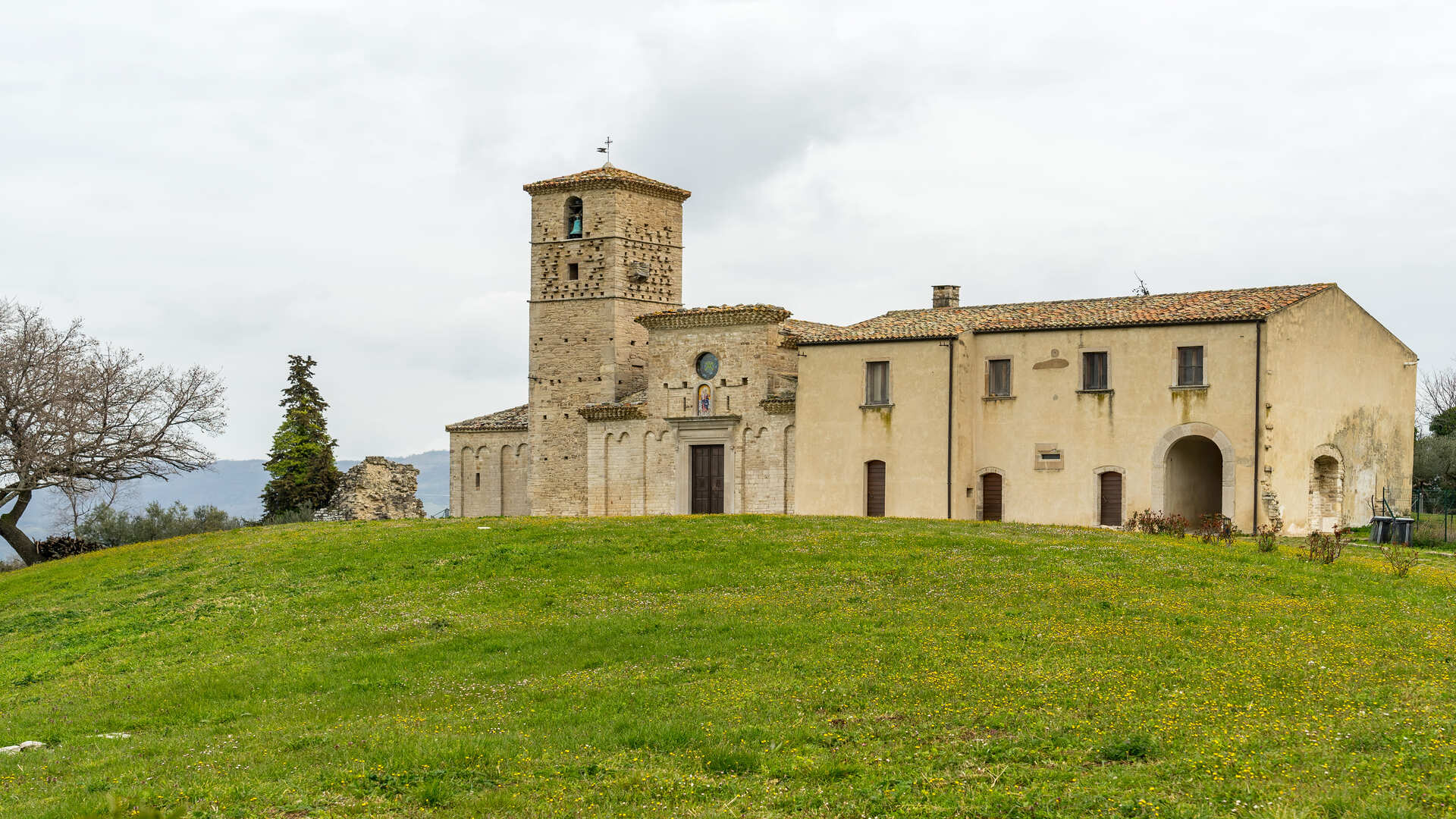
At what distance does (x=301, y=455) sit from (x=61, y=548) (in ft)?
50.5

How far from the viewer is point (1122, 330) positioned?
36.7 meters

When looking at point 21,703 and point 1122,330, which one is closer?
point 21,703

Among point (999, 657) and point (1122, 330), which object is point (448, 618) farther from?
point (1122, 330)

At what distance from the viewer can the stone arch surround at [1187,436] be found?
115 feet

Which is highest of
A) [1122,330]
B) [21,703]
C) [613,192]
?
[613,192]

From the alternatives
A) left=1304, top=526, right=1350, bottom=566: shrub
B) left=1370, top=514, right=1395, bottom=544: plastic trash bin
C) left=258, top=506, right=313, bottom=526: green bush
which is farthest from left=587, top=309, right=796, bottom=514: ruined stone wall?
left=1304, top=526, right=1350, bottom=566: shrub

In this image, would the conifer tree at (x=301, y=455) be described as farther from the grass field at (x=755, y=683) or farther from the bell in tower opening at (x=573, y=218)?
the grass field at (x=755, y=683)

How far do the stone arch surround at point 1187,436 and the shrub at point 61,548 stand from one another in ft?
116

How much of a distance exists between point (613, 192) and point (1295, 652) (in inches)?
1431

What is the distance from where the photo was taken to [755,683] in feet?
49.5

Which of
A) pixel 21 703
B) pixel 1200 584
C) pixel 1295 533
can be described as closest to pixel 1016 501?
pixel 1295 533

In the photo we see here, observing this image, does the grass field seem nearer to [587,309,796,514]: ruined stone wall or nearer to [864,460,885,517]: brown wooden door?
[864,460,885,517]: brown wooden door

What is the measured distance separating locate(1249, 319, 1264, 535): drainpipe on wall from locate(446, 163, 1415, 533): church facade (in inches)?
1.8

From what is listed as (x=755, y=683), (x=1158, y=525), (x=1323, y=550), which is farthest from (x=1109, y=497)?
(x=755, y=683)
